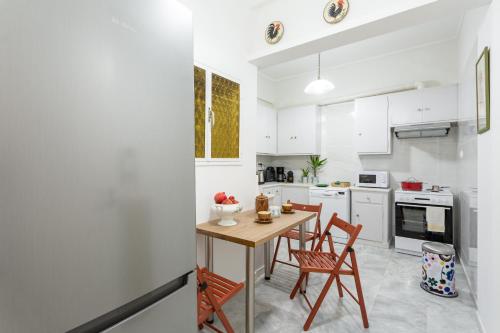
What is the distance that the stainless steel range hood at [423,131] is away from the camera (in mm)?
3320

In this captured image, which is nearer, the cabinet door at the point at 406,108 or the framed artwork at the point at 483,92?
the framed artwork at the point at 483,92

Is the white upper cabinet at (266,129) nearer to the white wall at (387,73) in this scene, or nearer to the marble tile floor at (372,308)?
the white wall at (387,73)

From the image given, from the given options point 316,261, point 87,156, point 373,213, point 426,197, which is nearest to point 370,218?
point 373,213

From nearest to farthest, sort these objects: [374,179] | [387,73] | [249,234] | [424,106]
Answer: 1. [249,234]
2. [424,106]
3. [374,179]
4. [387,73]

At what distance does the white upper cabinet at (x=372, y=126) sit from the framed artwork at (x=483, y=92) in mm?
1776

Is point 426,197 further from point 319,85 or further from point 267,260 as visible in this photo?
point 267,260

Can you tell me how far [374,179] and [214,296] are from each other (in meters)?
3.22

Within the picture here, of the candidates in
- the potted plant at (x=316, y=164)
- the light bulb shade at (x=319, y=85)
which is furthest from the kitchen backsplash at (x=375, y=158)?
the light bulb shade at (x=319, y=85)

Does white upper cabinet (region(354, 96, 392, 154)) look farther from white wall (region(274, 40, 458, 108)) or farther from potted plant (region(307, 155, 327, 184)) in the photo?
potted plant (region(307, 155, 327, 184))

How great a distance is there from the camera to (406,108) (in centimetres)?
355

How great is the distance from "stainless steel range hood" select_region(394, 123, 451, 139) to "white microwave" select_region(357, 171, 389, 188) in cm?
63

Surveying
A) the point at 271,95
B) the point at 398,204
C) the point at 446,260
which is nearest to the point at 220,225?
the point at 446,260

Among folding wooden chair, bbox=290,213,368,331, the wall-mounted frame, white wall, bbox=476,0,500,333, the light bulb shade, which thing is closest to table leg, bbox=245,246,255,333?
folding wooden chair, bbox=290,213,368,331

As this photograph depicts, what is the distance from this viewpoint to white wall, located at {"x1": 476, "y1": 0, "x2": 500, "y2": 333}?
147 centimetres
